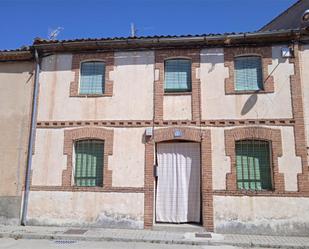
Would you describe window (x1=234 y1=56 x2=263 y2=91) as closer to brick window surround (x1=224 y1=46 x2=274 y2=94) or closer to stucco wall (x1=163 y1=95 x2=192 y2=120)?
brick window surround (x1=224 y1=46 x2=274 y2=94)

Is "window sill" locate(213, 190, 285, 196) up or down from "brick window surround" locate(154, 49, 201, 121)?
down

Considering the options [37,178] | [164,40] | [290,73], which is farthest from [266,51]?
[37,178]

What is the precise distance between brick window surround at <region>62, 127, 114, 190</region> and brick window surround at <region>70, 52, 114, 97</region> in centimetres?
127

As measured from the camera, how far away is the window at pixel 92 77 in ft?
36.7

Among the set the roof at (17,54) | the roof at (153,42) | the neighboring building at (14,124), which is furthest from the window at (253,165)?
the roof at (17,54)

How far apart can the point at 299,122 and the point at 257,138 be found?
4.56ft

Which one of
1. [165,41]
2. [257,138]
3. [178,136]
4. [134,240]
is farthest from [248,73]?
[134,240]

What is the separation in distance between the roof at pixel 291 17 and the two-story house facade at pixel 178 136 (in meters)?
3.18

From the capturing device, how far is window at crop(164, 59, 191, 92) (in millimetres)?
10867

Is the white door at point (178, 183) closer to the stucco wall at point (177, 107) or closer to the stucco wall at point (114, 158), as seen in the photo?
the stucco wall at point (114, 158)

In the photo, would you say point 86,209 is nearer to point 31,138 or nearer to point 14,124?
point 31,138

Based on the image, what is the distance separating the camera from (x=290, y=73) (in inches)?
408

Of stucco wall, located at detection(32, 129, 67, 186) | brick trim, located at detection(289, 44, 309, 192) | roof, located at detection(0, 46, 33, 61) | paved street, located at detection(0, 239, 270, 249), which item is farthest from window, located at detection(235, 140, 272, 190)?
roof, located at detection(0, 46, 33, 61)

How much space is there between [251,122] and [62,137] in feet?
20.7
